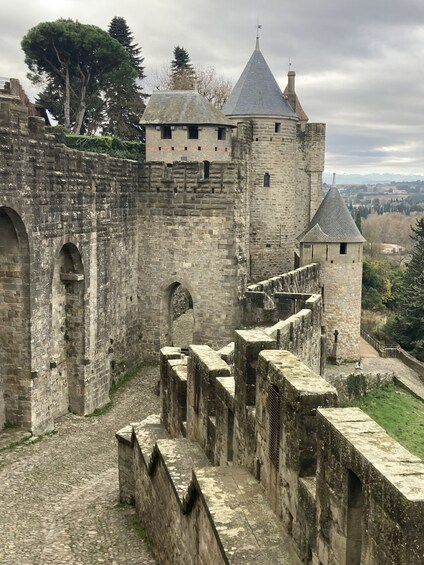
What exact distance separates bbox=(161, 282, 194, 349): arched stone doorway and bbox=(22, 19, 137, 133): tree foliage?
18.3 m

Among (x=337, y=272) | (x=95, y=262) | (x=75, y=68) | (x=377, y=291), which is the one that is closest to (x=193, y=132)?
(x=337, y=272)

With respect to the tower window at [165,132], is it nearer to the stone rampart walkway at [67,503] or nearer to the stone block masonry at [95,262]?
the stone block masonry at [95,262]

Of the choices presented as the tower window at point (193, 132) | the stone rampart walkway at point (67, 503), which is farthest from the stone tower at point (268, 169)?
the stone rampart walkway at point (67, 503)

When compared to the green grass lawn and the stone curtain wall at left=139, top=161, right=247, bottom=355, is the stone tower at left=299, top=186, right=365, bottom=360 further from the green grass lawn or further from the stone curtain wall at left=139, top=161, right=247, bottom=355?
the stone curtain wall at left=139, top=161, right=247, bottom=355

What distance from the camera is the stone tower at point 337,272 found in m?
27.7

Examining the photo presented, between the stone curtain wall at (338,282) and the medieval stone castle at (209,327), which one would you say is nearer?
the medieval stone castle at (209,327)

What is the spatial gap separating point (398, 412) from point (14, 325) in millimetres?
15736

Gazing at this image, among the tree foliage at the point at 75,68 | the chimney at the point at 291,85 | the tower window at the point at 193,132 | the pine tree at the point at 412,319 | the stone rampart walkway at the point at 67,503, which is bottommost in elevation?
the pine tree at the point at 412,319

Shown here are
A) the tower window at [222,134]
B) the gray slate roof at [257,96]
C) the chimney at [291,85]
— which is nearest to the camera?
the tower window at [222,134]

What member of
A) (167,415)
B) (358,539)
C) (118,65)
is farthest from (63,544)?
(118,65)

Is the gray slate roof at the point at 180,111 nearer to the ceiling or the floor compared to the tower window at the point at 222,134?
nearer to the ceiling

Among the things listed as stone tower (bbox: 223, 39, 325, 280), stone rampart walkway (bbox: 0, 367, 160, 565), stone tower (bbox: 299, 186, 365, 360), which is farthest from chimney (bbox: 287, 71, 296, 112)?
stone rampart walkway (bbox: 0, 367, 160, 565)

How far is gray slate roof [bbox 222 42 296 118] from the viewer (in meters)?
28.7

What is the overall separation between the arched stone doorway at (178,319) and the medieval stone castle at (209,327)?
9.9 inches
